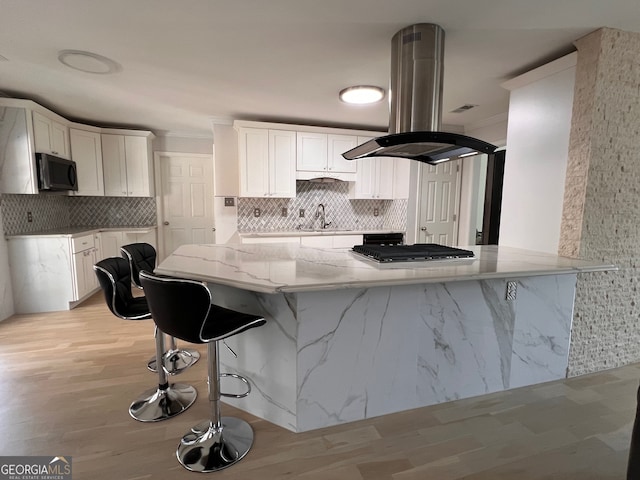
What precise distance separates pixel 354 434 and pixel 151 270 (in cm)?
190

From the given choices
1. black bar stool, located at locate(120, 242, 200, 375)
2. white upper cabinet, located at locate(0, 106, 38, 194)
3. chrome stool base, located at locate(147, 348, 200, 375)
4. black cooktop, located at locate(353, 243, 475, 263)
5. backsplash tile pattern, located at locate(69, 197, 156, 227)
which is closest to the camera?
black cooktop, located at locate(353, 243, 475, 263)

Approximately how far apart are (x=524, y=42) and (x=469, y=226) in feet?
9.29

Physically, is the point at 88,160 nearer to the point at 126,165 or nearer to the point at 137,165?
the point at 126,165

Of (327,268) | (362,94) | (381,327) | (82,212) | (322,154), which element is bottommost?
(381,327)

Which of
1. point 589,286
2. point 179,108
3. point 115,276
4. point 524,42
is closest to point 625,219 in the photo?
point 589,286

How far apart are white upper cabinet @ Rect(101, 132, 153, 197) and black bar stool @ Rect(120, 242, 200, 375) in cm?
266

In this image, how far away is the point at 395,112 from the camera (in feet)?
7.43

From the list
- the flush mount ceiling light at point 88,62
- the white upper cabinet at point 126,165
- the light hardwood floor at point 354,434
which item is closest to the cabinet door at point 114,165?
the white upper cabinet at point 126,165

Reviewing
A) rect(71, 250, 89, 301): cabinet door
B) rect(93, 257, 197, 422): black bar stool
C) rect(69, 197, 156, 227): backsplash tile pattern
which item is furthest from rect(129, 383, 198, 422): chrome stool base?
rect(69, 197, 156, 227): backsplash tile pattern

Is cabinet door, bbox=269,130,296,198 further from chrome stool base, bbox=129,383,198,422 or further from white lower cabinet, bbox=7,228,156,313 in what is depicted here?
chrome stool base, bbox=129,383,198,422

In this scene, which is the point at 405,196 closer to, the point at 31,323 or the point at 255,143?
the point at 255,143

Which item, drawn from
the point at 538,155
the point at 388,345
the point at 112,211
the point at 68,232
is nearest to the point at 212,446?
the point at 388,345

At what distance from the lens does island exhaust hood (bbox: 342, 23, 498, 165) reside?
6.66 feet

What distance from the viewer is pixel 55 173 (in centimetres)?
376
